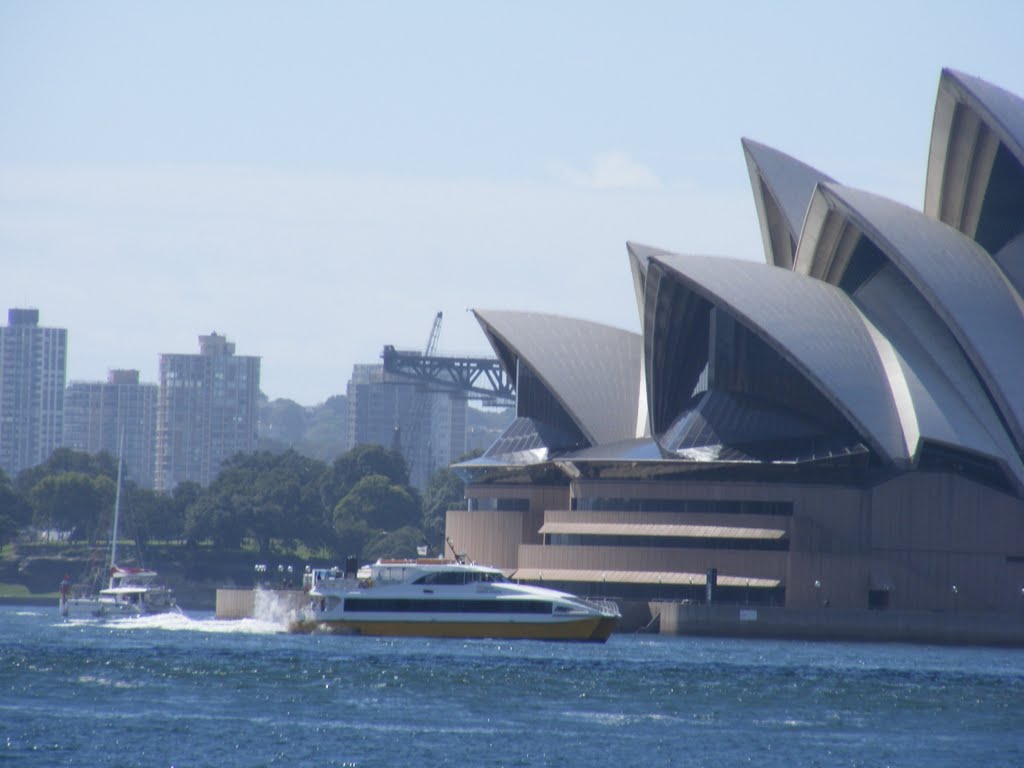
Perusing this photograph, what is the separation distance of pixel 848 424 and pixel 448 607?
20.7m

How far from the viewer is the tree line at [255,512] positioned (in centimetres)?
15962

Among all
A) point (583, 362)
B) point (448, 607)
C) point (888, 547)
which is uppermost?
point (583, 362)

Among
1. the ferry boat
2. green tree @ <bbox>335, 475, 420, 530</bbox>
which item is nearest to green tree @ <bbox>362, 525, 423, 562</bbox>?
green tree @ <bbox>335, 475, 420, 530</bbox>

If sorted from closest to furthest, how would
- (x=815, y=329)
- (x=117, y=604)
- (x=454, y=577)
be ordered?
(x=454, y=577) → (x=815, y=329) → (x=117, y=604)

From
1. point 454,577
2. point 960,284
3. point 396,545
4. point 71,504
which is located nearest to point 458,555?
point 454,577

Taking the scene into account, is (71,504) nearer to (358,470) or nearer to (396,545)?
(358,470)

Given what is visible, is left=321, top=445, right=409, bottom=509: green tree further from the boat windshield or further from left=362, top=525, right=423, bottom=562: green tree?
the boat windshield

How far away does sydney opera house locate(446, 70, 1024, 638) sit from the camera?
87.2 meters

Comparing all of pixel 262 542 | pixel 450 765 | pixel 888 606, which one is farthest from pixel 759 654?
pixel 262 542

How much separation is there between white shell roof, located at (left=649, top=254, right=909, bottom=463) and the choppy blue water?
45.2 feet

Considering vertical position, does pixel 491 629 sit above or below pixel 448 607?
below

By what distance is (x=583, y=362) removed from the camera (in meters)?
102

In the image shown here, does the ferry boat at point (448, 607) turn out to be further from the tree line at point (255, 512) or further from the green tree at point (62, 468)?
the green tree at point (62, 468)

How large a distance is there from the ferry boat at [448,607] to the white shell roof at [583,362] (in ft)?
65.7
